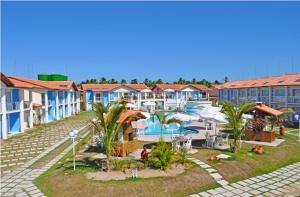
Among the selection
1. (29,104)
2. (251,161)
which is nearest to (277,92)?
(251,161)

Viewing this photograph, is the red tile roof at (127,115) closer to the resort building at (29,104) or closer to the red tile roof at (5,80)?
the red tile roof at (5,80)

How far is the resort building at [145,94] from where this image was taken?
184 feet

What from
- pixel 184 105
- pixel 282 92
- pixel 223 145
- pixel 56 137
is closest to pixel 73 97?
pixel 184 105

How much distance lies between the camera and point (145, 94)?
58.3 meters

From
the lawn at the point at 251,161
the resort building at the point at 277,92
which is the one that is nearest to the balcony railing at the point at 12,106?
the lawn at the point at 251,161

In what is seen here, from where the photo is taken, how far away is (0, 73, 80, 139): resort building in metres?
25.0

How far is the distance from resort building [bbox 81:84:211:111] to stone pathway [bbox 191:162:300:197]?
40.7 metres

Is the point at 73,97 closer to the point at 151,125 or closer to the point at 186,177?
the point at 151,125

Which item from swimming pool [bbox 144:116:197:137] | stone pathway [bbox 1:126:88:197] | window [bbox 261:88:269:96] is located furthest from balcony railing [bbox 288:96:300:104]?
stone pathway [bbox 1:126:88:197]

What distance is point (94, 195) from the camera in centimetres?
1045

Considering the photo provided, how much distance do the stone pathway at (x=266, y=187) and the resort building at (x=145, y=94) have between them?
4070cm

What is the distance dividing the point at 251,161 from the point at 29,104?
24.6m

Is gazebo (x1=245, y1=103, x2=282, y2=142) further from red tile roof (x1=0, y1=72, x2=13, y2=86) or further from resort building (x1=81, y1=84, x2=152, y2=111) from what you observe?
resort building (x1=81, y1=84, x2=152, y2=111)

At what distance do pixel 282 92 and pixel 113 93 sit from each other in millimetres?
31898
